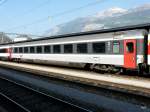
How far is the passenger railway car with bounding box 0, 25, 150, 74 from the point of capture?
19.4 meters

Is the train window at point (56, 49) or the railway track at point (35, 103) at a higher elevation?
the train window at point (56, 49)

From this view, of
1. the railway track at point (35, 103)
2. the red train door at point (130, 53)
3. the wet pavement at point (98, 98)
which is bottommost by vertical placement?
the railway track at point (35, 103)

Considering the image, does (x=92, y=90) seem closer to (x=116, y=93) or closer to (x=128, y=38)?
(x=116, y=93)

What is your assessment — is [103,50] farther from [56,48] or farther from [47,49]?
[47,49]

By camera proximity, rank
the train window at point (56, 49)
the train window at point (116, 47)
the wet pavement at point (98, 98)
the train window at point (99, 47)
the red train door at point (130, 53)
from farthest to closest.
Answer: the train window at point (56, 49) < the train window at point (99, 47) < the train window at point (116, 47) < the red train door at point (130, 53) < the wet pavement at point (98, 98)

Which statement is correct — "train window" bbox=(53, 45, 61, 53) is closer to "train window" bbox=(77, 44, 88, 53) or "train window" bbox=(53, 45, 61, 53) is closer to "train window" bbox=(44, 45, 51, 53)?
"train window" bbox=(44, 45, 51, 53)

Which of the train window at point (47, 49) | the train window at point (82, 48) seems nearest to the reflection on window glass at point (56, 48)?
the train window at point (47, 49)

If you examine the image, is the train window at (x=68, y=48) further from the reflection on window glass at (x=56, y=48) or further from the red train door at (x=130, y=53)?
the red train door at (x=130, y=53)

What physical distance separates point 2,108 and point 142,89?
7.11 m

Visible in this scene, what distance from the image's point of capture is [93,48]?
937 inches

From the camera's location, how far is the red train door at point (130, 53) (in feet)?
65.1

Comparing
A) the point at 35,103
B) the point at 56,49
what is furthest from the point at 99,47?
the point at 35,103

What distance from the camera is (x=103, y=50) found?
2264 centimetres

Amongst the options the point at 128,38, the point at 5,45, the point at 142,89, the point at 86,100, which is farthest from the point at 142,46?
the point at 5,45
